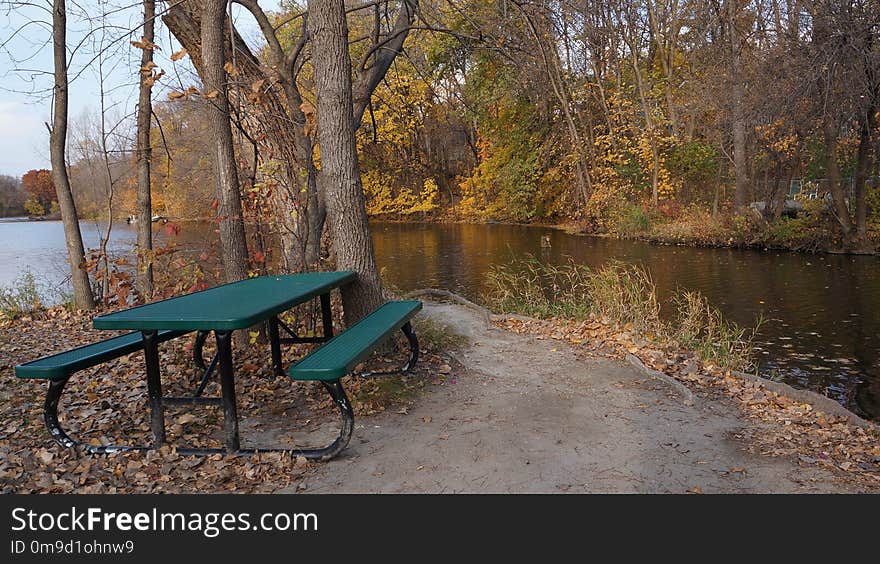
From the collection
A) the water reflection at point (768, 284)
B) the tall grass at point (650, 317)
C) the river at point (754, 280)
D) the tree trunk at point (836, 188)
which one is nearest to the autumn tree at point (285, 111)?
the river at point (754, 280)

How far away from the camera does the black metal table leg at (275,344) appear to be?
5.25 m

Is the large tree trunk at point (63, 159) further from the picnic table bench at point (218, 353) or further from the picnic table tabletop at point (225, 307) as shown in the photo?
the picnic table bench at point (218, 353)

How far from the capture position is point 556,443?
4129mm

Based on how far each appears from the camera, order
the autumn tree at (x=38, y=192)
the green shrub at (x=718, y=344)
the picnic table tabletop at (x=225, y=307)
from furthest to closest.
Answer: the autumn tree at (x=38, y=192)
the green shrub at (x=718, y=344)
the picnic table tabletop at (x=225, y=307)

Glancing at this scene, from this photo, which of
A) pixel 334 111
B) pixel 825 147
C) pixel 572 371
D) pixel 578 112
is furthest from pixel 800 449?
pixel 578 112

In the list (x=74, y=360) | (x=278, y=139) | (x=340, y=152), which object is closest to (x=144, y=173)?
(x=278, y=139)

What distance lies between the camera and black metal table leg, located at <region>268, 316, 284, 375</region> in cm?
525

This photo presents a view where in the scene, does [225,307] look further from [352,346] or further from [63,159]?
[63,159]

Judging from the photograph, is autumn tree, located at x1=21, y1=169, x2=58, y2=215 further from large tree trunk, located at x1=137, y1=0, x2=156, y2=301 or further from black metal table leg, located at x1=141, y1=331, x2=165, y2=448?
black metal table leg, located at x1=141, y1=331, x2=165, y2=448

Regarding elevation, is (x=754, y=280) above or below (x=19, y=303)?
below

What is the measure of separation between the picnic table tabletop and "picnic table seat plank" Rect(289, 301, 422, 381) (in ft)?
1.13

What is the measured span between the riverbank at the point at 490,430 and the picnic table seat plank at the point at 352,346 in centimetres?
56

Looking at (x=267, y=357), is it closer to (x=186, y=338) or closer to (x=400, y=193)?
(x=186, y=338)

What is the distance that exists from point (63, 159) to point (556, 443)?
8.02 metres
